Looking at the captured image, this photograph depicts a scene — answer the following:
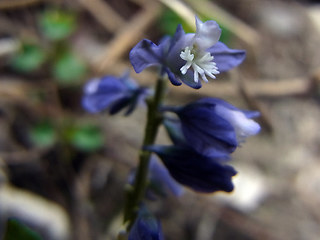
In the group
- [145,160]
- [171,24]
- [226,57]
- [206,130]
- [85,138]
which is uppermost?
[226,57]

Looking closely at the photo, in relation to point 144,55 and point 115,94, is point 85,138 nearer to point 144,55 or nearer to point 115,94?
point 115,94

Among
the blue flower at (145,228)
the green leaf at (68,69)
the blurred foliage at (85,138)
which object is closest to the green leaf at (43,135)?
the blurred foliage at (85,138)

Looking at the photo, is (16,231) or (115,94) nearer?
(16,231)

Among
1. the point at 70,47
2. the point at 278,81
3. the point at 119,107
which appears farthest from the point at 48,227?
the point at 278,81

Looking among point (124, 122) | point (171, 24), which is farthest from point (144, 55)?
point (171, 24)

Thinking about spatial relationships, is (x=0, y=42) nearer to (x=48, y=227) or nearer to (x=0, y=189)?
(x=0, y=189)

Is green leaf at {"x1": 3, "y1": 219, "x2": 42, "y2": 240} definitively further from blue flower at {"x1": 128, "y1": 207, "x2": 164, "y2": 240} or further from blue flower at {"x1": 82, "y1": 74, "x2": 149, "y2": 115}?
blue flower at {"x1": 82, "y1": 74, "x2": 149, "y2": 115}
